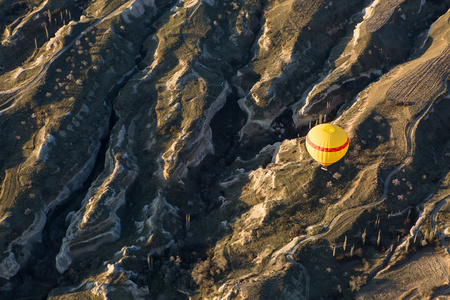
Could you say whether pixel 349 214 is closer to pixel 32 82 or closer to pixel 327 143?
pixel 327 143

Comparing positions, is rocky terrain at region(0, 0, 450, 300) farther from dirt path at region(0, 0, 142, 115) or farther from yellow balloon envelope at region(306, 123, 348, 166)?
yellow balloon envelope at region(306, 123, 348, 166)

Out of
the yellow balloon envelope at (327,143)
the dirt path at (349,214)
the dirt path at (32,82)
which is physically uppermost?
the dirt path at (32,82)

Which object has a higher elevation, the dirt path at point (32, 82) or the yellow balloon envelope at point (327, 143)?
the dirt path at point (32, 82)

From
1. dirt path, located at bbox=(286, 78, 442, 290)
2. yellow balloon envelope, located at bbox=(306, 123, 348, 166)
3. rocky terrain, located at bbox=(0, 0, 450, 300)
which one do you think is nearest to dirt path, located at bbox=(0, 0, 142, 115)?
rocky terrain, located at bbox=(0, 0, 450, 300)

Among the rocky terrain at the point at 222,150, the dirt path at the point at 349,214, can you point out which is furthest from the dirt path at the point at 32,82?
the dirt path at the point at 349,214

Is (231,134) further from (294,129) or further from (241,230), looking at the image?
(241,230)

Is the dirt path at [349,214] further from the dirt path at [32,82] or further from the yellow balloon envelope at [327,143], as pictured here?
the dirt path at [32,82]

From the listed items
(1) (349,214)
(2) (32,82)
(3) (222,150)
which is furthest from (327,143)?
(2) (32,82)
